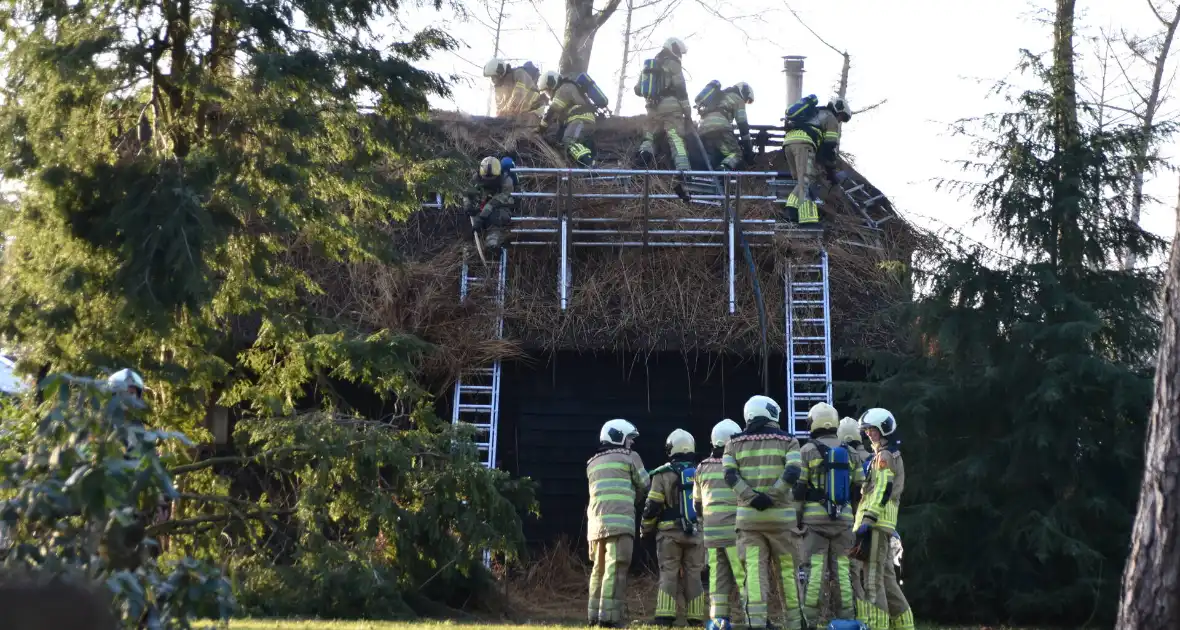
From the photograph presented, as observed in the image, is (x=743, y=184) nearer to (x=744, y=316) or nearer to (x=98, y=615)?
(x=744, y=316)

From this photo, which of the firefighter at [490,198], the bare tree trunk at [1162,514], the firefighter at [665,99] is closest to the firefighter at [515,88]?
the firefighter at [665,99]

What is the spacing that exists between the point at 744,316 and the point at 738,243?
0.97 m

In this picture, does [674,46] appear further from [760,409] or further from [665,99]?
[760,409]

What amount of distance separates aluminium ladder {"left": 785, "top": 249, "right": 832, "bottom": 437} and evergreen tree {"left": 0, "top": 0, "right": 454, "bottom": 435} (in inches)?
206

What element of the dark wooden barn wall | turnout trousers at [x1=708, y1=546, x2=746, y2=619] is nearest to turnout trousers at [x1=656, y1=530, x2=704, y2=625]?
turnout trousers at [x1=708, y1=546, x2=746, y2=619]

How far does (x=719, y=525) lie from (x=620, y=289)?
5.91 metres

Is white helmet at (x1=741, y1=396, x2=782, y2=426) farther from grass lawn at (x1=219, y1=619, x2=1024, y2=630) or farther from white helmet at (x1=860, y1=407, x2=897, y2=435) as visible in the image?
grass lawn at (x1=219, y1=619, x2=1024, y2=630)

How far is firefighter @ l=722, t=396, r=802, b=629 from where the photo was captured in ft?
34.2

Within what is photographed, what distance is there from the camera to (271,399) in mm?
12180

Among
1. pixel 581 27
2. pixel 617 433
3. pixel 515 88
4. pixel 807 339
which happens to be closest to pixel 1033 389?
pixel 807 339

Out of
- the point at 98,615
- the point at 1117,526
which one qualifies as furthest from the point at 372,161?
the point at 98,615

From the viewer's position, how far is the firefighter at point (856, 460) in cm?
1107

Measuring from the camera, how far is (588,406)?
16859 millimetres

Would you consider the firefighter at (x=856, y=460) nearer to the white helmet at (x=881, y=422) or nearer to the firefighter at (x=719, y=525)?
the white helmet at (x=881, y=422)
